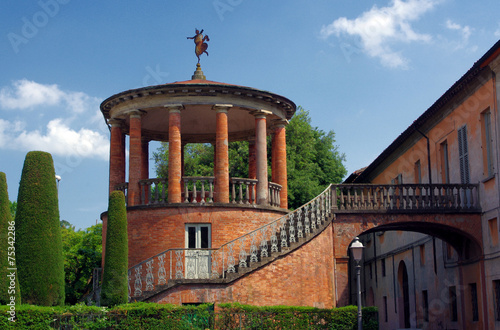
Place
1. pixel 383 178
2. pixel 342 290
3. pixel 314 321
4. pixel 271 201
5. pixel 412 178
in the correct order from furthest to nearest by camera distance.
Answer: pixel 383 178 < pixel 412 178 < pixel 271 201 < pixel 342 290 < pixel 314 321

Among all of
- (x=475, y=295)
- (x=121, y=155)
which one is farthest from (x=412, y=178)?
(x=121, y=155)

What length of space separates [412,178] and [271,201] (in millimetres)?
9498

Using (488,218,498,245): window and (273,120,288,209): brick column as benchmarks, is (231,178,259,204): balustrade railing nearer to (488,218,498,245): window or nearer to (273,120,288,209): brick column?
(273,120,288,209): brick column

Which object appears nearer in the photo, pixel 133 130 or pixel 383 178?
pixel 133 130

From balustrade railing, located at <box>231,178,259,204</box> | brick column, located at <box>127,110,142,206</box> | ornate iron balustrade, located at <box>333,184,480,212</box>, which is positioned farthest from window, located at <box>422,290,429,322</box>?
brick column, located at <box>127,110,142,206</box>

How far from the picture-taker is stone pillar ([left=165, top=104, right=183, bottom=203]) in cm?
2558

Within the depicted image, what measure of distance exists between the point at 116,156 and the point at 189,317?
10522mm

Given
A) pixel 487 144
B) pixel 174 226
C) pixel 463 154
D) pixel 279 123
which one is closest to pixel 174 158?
pixel 174 226

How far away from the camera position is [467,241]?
87.6ft

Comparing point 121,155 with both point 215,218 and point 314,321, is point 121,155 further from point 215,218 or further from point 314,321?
point 314,321

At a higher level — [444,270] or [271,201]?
[271,201]

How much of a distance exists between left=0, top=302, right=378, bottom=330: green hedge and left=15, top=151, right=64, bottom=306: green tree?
1.05 m

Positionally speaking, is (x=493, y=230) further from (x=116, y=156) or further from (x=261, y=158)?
(x=116, y=156)

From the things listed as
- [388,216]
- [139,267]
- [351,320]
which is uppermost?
[388,216]
